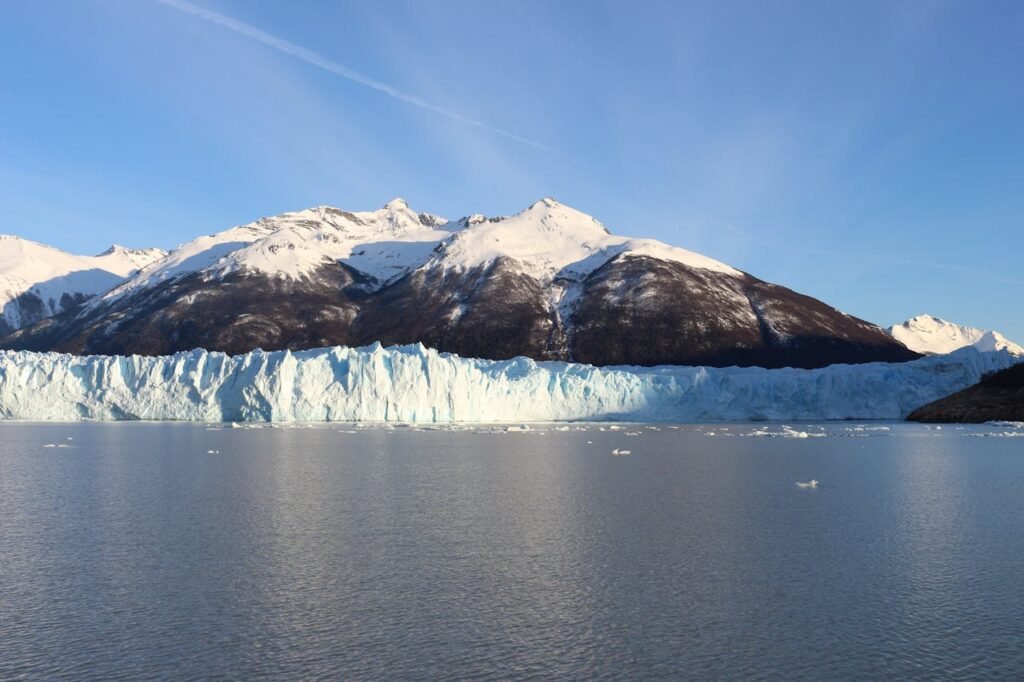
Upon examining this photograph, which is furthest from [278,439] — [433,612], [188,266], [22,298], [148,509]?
[22,298]

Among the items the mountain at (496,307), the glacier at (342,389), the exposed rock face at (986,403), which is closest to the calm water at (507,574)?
the glacier at (342,389)

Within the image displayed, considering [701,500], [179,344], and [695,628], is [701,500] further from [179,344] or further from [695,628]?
[179,344]

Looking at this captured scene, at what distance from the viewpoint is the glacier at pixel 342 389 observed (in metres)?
47.6

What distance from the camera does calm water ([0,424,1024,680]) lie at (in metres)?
7.31

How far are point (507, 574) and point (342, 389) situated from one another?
3875cm

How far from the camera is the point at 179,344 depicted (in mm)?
115750

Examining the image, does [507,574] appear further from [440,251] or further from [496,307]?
[440,251]

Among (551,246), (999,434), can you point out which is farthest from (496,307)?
(999,434)

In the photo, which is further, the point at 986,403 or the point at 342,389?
the point at 986,403

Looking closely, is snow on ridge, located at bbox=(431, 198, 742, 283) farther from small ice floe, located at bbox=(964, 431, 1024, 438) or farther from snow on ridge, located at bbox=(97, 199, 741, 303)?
small ice floe, located at bbox=(964, 431, 1024, 438)

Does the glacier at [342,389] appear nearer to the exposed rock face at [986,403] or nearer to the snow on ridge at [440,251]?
the exposed rock face at [986,403]

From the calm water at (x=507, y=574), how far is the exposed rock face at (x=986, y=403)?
115 ft

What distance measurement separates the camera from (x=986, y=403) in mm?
52844

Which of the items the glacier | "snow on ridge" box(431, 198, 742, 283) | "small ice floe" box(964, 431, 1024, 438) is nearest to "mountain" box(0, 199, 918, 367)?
"snow on ridge" box(431, 198, 742, 283)
